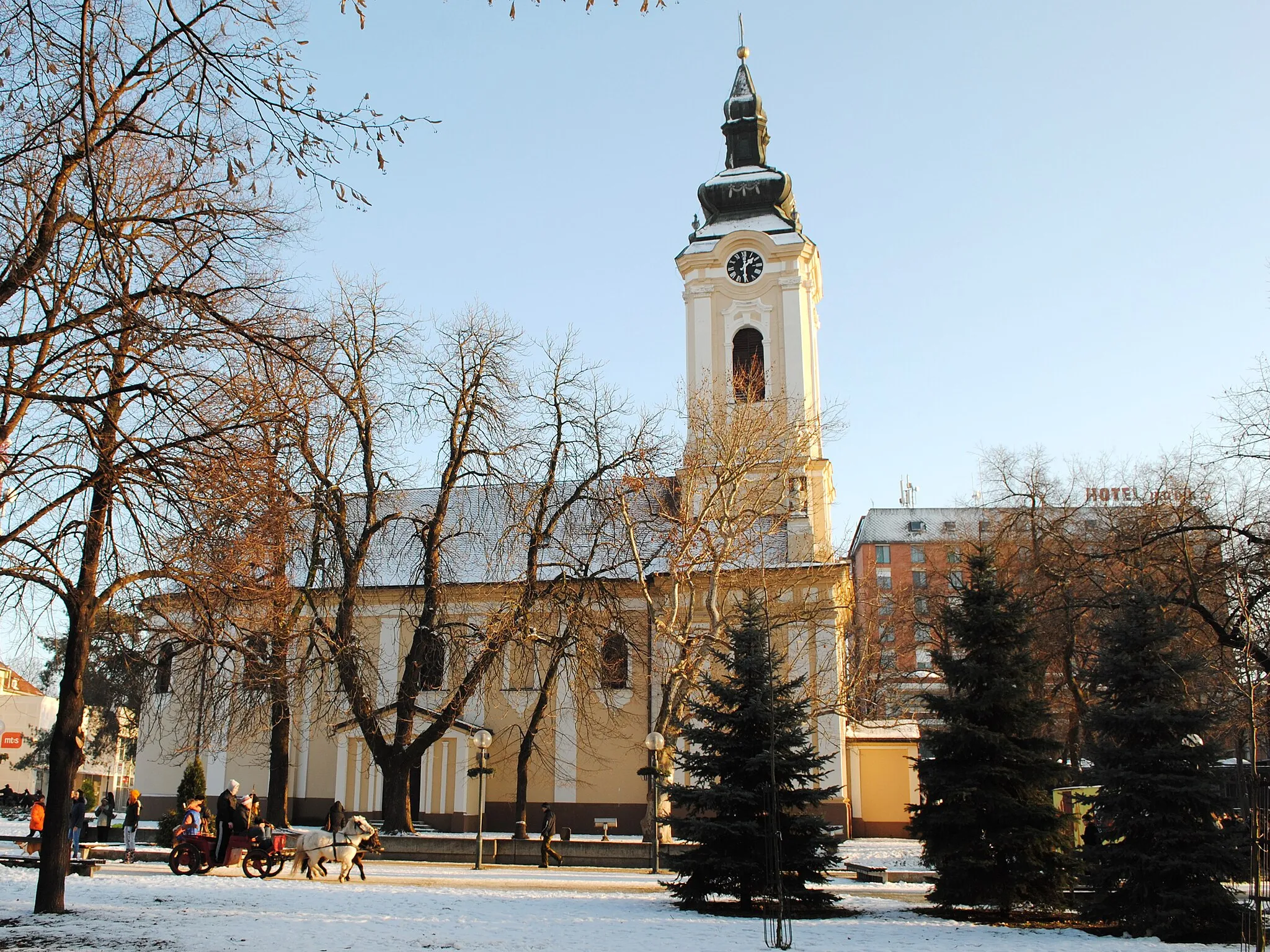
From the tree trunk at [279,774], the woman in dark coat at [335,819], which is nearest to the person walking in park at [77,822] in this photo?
the woman in dark coat at [335,819]

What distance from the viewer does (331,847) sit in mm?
17828

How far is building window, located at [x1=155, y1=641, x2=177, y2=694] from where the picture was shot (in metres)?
22.1

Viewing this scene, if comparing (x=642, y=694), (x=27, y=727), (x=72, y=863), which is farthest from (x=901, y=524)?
(x=72, y=863)

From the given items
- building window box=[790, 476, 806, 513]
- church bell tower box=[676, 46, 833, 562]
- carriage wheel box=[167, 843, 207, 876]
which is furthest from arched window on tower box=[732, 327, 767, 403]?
carriage wheel box=[167, 843, 207, 876]

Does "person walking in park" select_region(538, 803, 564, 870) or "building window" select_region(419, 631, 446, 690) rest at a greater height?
"building window" select_region(419, 631, 446, 690)

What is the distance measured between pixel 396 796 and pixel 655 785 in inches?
331

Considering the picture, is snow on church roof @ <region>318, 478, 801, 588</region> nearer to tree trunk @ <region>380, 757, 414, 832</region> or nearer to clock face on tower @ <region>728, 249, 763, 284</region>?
tree trunk @ <region>380, 757, 414, 832</region>

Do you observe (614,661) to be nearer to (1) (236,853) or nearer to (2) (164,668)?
(2) (164,668)

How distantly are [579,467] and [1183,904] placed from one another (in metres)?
16.4

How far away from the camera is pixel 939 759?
16.3 meters

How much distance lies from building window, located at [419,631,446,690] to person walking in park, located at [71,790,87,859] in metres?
8.33

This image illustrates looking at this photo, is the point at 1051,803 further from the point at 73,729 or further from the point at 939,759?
the point at 73,729

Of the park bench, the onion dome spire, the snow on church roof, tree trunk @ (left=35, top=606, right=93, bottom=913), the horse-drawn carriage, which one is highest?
the onion dome spire

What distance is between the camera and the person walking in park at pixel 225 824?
17641 millimetres
